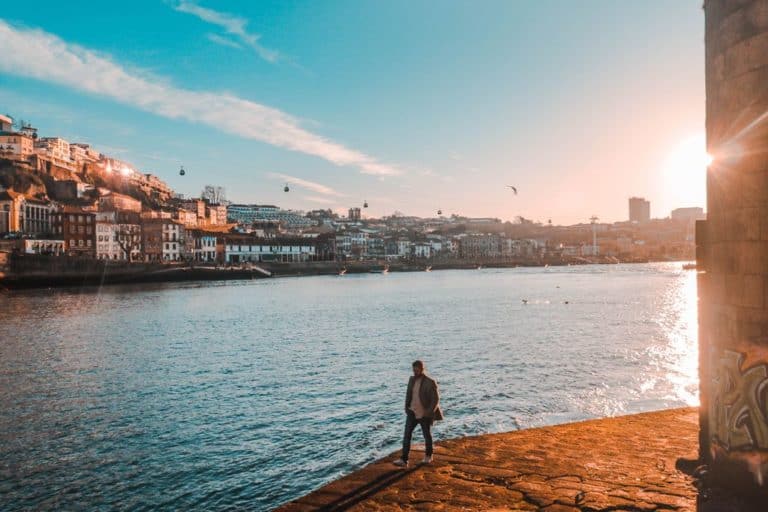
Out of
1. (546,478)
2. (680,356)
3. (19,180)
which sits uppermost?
(19,180)

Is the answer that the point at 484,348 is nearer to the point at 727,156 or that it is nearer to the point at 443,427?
the point at 443,427

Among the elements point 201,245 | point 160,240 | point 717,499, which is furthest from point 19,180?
point 717,499

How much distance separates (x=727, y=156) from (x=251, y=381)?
20.2 m

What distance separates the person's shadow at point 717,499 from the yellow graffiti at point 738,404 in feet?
2.19

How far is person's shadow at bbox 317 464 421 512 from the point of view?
887 centimetres

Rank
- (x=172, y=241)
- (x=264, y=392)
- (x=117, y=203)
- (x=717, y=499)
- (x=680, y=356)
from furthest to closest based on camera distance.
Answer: (x=117, y=203) → (x=172, y=241) → (x=680, y=356) → (x=264, y=392) → (x=717, y=499)

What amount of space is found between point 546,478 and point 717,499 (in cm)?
243

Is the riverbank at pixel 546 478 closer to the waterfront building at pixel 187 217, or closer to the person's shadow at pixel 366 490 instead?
the person's shadow at pixel 366 490

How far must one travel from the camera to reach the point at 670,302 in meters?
66.9

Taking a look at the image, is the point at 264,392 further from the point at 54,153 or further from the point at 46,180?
the point at 54,153

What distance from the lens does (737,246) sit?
8.37 metres

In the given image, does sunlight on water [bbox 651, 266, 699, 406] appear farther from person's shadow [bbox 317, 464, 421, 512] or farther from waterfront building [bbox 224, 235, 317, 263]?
waterfront building [bbox 224, 235, 317, 263]

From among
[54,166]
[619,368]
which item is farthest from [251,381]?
[54,166]

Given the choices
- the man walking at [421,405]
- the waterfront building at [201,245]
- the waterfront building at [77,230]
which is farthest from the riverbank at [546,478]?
the waterfront building at [201,245]
